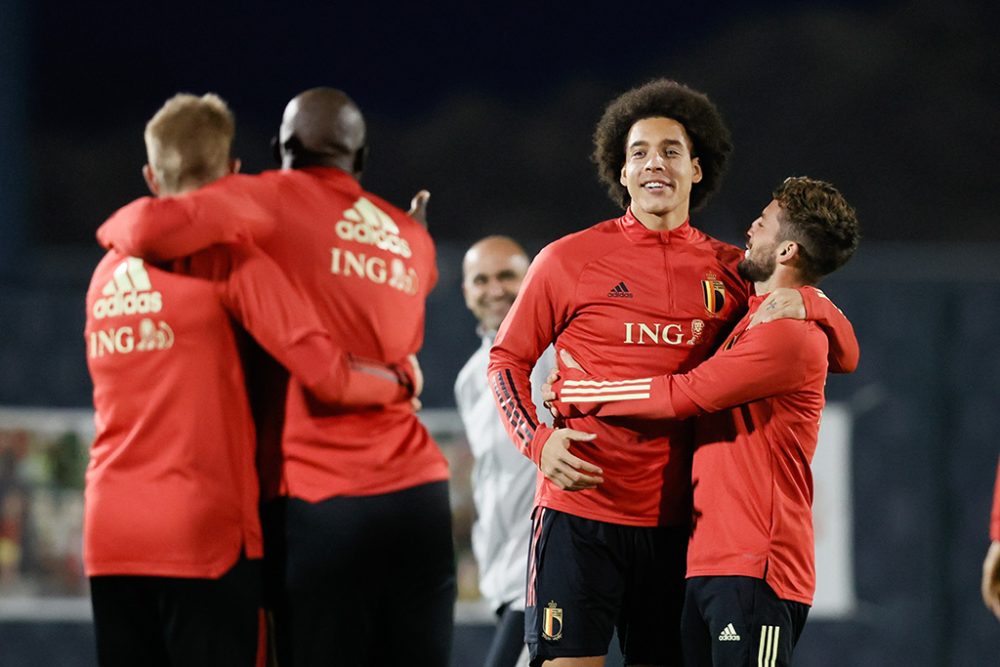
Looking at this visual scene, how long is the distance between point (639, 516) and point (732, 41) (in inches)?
423

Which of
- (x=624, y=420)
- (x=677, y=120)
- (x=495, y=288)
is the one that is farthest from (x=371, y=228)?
(x=495, y=288)

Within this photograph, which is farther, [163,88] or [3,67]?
[163,88]

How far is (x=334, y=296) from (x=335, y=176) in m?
0.30

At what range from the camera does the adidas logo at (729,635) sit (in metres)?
3.36

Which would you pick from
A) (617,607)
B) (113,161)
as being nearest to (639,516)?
(617,607)

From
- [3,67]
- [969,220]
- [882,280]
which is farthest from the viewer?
[969,220]

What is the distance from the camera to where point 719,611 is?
11.1 ft

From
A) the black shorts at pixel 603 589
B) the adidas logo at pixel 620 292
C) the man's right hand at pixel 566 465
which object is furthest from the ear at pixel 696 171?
the black shorts at pixel 603 589

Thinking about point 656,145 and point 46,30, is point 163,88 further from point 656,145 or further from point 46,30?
point 656,145

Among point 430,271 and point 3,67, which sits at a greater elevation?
point 3,67

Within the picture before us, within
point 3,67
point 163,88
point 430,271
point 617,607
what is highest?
point 163,88

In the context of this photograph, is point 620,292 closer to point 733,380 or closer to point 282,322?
point 733,380

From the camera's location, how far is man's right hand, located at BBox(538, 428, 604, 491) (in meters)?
3.39

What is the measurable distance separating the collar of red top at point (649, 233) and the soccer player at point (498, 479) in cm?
91
